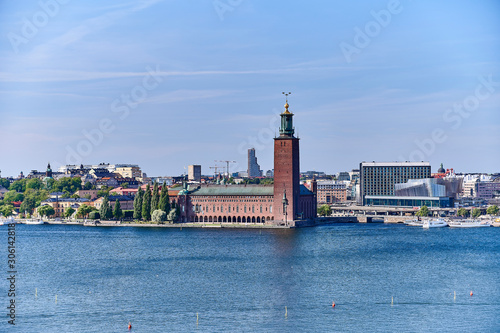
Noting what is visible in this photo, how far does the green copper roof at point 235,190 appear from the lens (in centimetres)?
10875

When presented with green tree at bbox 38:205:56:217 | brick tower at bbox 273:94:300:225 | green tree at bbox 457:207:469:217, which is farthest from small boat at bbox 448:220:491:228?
green tree at bbox 38:205:56:217

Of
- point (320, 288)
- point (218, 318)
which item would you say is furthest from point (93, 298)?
point (320, 288)

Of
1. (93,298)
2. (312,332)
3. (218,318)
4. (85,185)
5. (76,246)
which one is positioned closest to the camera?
(312,332)

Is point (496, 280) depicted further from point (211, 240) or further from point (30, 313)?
point (211, 240)

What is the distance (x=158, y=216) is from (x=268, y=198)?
46.1ft

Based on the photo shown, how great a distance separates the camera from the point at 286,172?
104062mm

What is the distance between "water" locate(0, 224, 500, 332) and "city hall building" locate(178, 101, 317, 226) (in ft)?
71.8

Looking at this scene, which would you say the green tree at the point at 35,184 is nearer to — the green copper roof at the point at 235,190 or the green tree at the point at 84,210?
the green tree at the point at 84,210

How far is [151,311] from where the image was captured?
41.7 metres

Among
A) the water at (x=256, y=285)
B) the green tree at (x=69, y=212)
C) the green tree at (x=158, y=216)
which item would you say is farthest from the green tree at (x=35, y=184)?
the water at (x=256, y=285)

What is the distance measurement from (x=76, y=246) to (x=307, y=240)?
71.7 feet

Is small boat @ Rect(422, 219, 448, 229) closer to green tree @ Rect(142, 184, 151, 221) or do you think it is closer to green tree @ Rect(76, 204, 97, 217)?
green tree @ Rect(142, 184, 151, 221)

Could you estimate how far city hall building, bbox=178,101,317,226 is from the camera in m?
104

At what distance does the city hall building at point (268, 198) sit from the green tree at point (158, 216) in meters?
6.07
